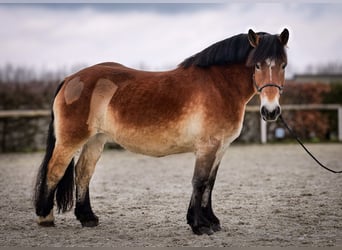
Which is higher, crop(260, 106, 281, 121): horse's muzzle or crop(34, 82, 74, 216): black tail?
crop(260, 106, 281, 121): horse's muzzle

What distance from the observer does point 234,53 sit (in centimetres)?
385

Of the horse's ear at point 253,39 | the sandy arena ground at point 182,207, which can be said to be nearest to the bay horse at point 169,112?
the horse's ear at point 253,39

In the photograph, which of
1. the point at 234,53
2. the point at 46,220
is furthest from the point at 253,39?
the point at 46,220

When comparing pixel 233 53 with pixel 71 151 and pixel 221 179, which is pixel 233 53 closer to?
pixel 71 151

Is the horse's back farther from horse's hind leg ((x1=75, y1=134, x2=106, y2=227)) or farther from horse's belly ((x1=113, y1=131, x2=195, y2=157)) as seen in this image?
horse's hind leg ((x1=75, y1=134, x2=106, y2=227))

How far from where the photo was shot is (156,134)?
12.8ft

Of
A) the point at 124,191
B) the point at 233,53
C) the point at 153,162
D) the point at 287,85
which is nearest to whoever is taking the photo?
the point at 233,53

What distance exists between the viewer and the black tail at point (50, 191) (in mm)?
4211

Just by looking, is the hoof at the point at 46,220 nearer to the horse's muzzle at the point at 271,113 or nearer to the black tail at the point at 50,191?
the black tail at the point at 50,191

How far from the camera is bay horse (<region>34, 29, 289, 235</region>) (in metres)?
3.73

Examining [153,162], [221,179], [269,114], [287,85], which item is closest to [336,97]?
[287,85]

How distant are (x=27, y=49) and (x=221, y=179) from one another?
3.27 m

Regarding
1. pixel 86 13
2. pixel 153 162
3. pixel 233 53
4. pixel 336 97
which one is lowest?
pixel 153 162

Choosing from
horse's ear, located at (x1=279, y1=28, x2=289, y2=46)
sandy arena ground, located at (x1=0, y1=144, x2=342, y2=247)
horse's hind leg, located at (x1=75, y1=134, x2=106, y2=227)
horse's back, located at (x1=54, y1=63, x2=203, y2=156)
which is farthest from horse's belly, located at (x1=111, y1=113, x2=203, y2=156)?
horse's ear, located at (x1=279, y1=28, x2=289, y2=46)
